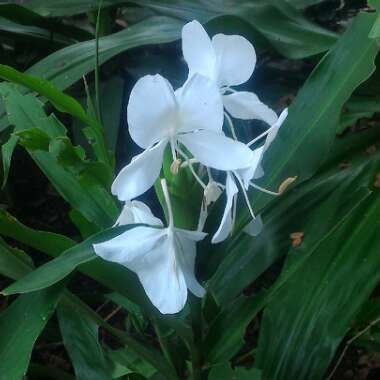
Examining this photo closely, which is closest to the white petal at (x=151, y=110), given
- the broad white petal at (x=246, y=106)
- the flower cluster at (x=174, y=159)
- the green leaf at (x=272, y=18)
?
the flower cluster at (x=174, y=159)

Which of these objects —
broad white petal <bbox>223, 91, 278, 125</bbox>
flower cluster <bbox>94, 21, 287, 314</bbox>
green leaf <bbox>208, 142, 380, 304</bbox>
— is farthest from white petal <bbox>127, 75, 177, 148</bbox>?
green leaf <bbox>208, 142, 380, 304</bbox>

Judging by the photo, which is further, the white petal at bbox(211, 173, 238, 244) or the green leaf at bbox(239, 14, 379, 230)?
the green leaf at bbox(239, 14, 379, 230)

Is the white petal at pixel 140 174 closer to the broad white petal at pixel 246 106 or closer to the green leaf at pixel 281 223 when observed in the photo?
the broad white petal at pixel 246 106

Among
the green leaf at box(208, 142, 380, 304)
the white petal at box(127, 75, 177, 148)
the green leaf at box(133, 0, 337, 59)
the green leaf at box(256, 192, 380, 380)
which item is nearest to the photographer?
the white petal at box(127, 75, 177, 148)

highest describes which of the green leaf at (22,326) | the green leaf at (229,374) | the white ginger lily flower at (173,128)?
the white ginger lily flower at (173,128)

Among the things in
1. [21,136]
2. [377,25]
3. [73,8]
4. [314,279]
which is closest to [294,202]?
[314,279]

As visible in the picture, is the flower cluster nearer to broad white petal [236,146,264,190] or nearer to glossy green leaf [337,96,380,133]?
broad white petal [236,146,264,190]

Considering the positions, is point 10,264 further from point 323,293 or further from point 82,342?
point 323,293
